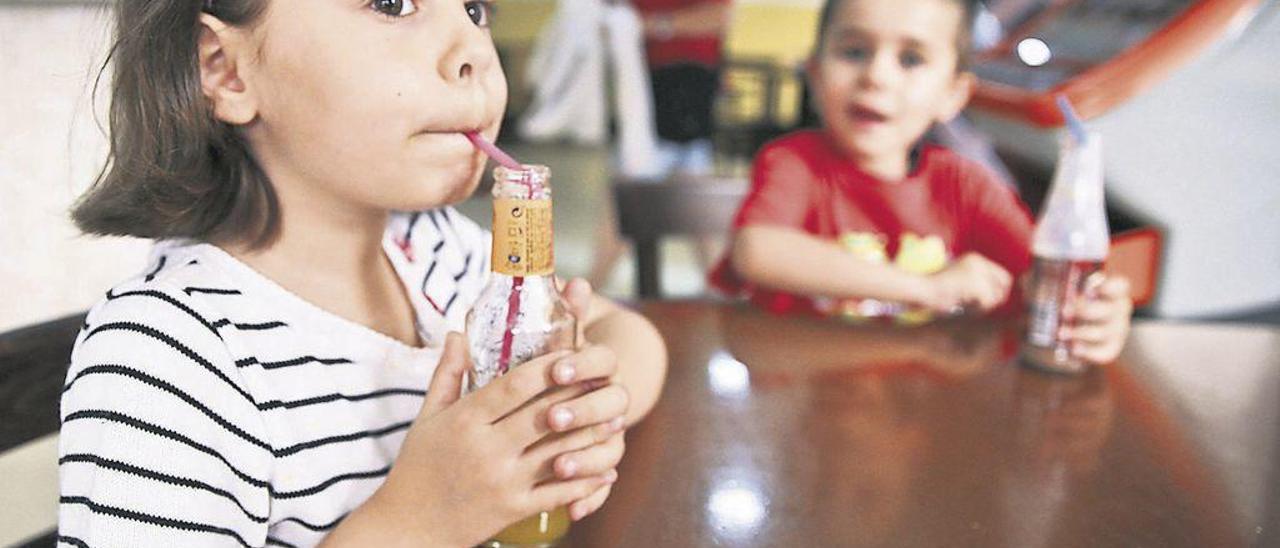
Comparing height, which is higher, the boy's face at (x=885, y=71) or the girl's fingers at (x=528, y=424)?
the boy's face at (x=885, y=71)

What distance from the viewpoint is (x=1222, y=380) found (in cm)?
94

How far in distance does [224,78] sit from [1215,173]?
56.6 inches

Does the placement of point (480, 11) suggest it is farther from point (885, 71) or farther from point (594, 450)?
point (885, 71)

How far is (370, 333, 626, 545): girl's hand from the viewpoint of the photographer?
1.71 ft

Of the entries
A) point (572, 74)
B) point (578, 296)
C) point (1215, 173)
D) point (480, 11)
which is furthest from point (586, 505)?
point (572, 74)

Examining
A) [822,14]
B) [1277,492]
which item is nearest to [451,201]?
[1277,492]

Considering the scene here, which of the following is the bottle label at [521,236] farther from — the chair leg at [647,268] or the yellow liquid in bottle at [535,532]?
the chair leg at [647,268]

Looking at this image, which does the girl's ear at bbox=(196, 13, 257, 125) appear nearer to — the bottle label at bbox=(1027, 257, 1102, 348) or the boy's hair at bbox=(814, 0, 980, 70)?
the bottle label at bbox=(1027, 257, 1102, 348)

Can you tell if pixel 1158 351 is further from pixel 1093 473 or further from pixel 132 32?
pixel 132 32

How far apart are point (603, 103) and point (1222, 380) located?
104 inches

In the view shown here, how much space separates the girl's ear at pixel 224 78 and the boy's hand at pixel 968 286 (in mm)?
818

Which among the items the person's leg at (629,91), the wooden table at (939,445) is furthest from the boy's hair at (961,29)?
the person's leg at (629,91)

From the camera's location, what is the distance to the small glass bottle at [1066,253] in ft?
3.06

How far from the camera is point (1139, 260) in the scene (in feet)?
4.63
